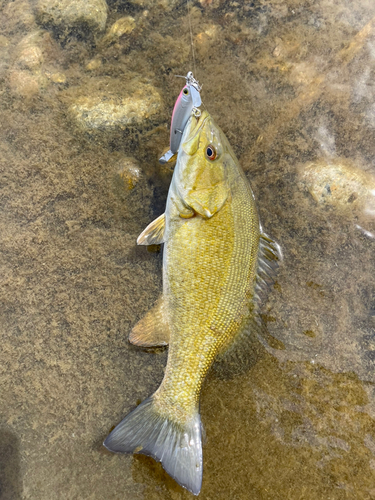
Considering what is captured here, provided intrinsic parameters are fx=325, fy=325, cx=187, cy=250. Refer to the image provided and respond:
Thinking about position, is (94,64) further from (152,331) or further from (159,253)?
(152,331)

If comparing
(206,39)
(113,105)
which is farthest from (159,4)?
(113,105)

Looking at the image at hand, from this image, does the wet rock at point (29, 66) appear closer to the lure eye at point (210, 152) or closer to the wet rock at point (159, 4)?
the wet rock at point (159, 4)

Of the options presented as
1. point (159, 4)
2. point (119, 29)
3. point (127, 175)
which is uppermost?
point (159, 4)

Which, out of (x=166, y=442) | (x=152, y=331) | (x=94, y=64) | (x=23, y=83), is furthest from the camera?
(x=94, y=64)

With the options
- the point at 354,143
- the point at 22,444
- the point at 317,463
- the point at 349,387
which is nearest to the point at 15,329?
the point at 22,444

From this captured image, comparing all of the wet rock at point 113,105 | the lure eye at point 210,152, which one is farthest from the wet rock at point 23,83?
the lure eye at point 210,152

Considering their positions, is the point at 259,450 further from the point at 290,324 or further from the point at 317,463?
the point at 290,324

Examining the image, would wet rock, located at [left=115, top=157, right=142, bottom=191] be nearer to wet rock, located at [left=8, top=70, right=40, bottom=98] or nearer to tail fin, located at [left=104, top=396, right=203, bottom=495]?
wet rock, located at [left=8, top=70, right=40, bottom=98]
